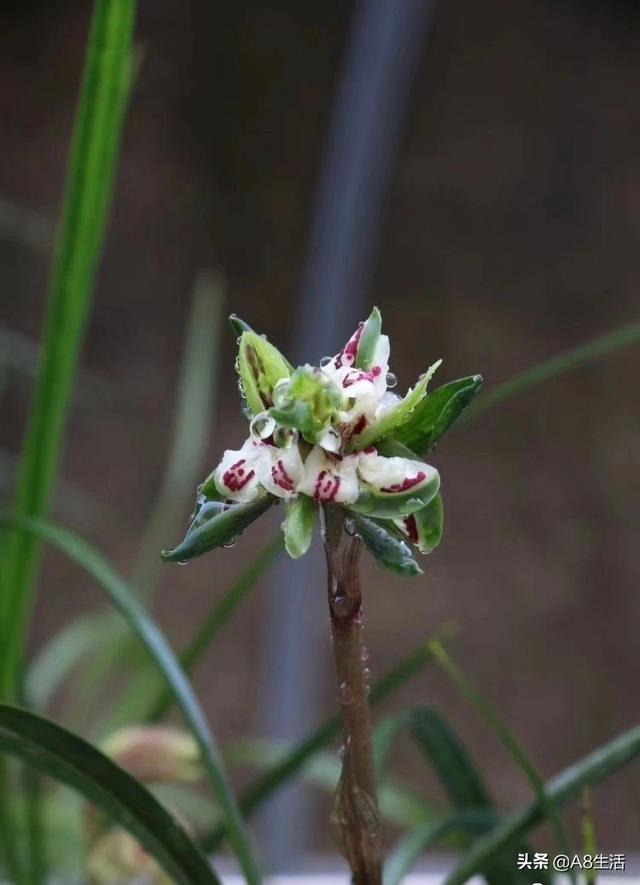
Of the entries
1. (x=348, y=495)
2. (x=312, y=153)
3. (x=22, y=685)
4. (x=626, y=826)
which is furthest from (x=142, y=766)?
(x=312, y=153)

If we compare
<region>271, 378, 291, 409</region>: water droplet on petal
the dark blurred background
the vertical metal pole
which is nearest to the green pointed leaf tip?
<region>271, 378, 291, 409</region>: water droplet on petal

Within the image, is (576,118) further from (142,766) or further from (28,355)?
(142,766)

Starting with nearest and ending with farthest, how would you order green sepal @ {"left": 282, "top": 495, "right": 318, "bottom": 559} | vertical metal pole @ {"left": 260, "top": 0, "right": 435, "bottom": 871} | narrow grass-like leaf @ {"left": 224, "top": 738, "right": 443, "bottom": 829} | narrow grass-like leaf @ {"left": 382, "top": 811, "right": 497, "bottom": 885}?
green sepal @ {"left": 282, "top": 495, "right": 318, "bottom": 559}, narrow grass-like leaf @ {"left": 382, "top": 811, "right": 497, "bottom": 885}, narrow grass-like leaf @ {"left": 224, "top": 738, "right": 443, "bottom": 829}, vertical metal pole @ {"left": 260, "top": 0, "right": 435, "bottom": 871}

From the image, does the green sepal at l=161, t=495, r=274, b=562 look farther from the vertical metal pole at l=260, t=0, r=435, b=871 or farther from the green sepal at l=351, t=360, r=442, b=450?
the vertical metal pole at l=260, t=0, r=435, b=871

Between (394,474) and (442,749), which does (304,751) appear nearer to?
(442,749)

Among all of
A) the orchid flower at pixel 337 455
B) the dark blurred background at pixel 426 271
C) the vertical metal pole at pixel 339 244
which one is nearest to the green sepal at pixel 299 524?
the orchid flower at pixel 337 455

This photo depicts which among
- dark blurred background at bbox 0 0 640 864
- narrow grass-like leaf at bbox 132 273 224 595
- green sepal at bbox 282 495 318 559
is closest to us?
green sepal at bbox 282 495 318 559

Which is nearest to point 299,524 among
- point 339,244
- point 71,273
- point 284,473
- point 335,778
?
point 284,473

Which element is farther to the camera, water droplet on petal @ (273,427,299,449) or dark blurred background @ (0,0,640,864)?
dark blurred background @ (0,0,640,864)

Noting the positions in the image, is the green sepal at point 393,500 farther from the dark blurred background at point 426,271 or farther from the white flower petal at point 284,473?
the dark blurred background at point 426,271
